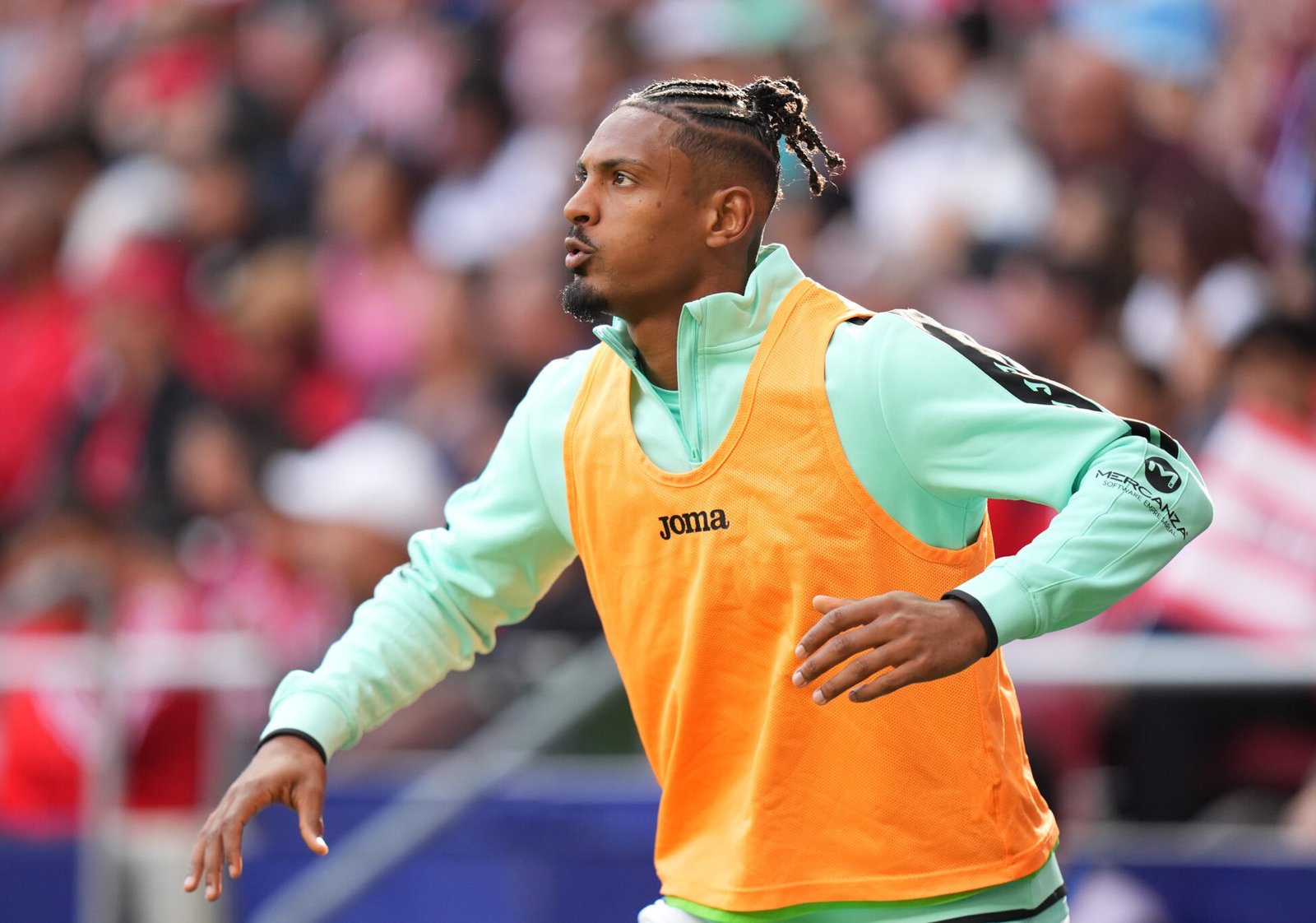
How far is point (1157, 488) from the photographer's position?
2.97 meters

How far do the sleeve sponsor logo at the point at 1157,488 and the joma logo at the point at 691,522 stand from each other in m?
0.65

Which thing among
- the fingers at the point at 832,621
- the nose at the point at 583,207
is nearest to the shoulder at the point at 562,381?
the nose at the point at 583,207

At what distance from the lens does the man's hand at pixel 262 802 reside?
3166 millimetres

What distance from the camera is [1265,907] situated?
5.26 metres

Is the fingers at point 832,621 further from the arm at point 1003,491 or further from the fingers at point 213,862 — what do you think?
the fingers at point 213,862

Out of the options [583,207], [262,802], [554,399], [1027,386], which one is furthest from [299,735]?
[1027,386]

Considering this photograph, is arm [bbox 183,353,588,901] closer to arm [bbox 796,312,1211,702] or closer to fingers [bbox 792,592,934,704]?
arm [bbox 796,312,1211,702]

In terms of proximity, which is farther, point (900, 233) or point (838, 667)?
point (900, 233)

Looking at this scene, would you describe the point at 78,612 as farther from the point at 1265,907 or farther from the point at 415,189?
the point at 1265,907

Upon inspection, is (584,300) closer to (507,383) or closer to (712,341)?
(712,341)

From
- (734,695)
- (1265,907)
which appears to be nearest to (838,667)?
(734,695)

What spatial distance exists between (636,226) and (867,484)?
65 cm

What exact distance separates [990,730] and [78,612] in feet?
15.8

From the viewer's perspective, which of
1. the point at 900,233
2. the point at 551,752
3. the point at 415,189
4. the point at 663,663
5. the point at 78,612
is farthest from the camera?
the point at 415,189
